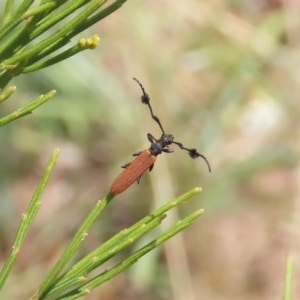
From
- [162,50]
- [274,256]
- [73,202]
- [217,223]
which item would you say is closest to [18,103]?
[73,202]

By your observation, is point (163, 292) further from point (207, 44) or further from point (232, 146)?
point (207, 44)

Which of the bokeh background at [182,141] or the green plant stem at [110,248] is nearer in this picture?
the green plant stem at [110,248]

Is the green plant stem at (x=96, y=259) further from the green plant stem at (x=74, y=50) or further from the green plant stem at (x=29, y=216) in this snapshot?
the green plant stem at (x=74, y=50)

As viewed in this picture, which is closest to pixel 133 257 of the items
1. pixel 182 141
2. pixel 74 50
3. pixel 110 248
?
pixel 110 248

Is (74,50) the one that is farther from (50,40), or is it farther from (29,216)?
(29,216)

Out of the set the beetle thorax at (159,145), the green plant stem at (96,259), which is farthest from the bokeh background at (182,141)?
the green plant stem at (96,259)

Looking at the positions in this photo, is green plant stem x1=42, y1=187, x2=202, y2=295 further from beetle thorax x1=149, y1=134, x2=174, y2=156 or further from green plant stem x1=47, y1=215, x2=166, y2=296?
beetle thorax x1=149, y1=134, x2=174, y2=156

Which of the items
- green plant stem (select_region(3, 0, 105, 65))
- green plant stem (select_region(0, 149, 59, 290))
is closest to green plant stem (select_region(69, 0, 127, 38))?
green plant stem (select_region(3, 0, 105, 65))
